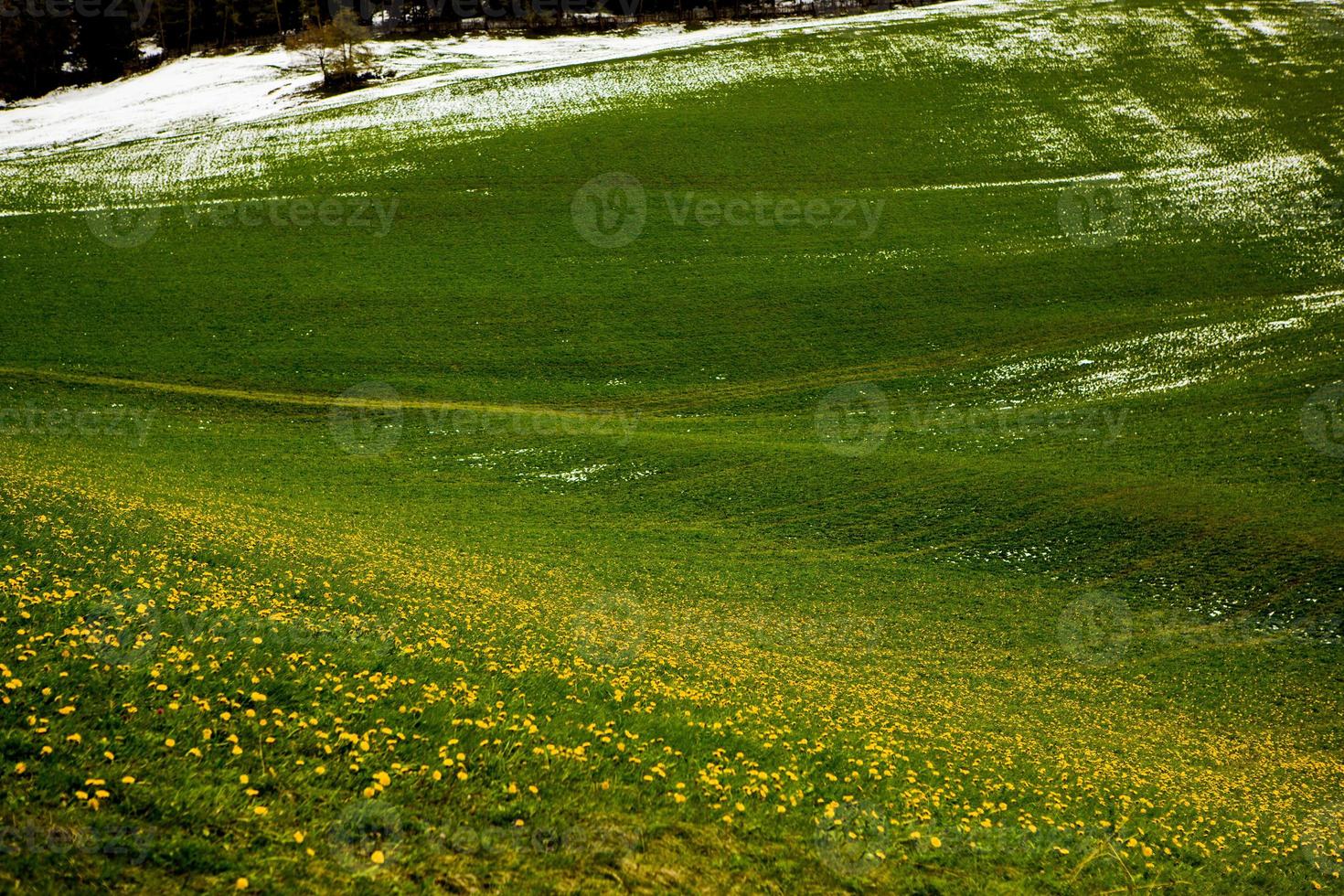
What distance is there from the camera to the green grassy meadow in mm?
10367

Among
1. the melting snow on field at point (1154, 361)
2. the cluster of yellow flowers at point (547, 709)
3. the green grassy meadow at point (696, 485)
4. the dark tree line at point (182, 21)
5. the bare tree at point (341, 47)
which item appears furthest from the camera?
the dark tree line at point (182, 21)

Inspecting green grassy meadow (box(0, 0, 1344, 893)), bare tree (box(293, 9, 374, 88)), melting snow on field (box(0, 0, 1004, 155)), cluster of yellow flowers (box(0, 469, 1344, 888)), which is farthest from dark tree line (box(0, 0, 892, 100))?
cluster of yellow flowers (box(0, 469, 1344, 888))

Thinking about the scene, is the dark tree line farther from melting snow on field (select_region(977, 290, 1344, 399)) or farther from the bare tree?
melting snow on field (select_region(977, 290, 1344, 399))

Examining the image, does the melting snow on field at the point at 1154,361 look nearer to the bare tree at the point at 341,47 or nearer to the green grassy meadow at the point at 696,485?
the green grassy meadow at the point at 696,485

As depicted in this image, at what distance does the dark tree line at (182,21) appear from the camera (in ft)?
273

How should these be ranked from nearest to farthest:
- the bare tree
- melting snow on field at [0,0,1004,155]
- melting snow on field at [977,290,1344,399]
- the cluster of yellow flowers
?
the cluster of yellow flowers
melting snow on field at [977,290,1344,399]
melting snow on field at [0,0,1004,155]
the bare tree

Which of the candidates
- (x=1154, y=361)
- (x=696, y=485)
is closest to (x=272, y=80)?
(x=696, y=485)

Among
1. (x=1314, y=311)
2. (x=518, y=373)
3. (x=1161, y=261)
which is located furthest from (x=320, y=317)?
(x=1314, y=311)

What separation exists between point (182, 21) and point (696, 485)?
100427 mm

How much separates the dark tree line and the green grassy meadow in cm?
2710

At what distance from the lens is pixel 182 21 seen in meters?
92.6

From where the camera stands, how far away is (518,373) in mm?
39188

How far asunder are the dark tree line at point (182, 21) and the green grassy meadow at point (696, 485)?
27.1 metres

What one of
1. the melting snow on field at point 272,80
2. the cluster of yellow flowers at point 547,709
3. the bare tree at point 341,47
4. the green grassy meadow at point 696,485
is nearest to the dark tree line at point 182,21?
the melting snow on field at point 272,80
